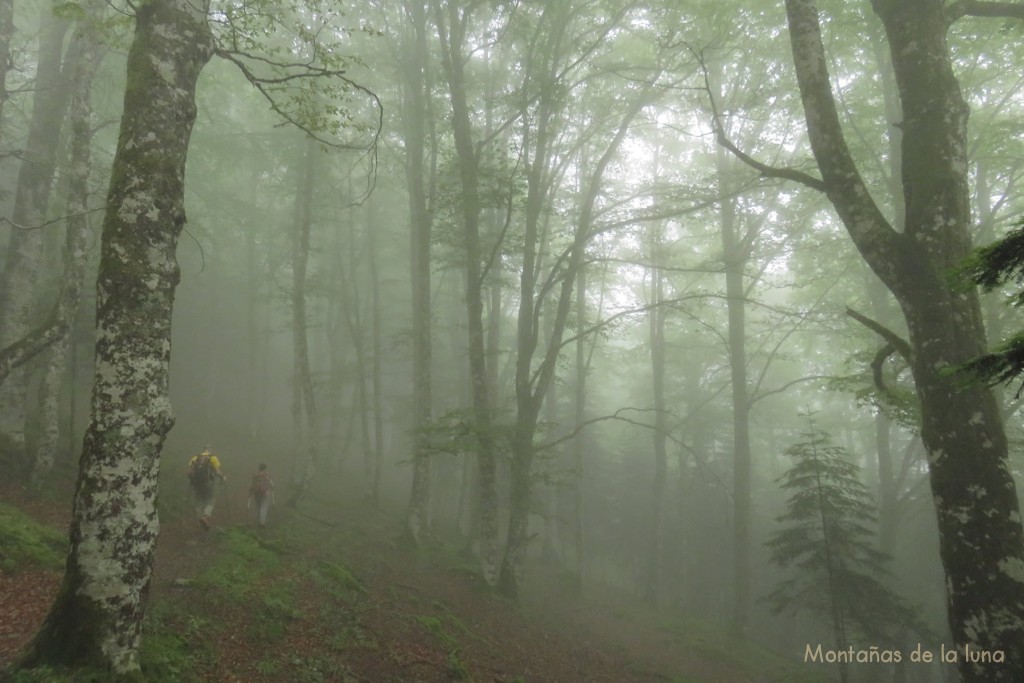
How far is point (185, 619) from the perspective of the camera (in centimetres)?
705

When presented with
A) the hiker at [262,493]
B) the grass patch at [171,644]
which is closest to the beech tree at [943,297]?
the grass patch at [171,644]

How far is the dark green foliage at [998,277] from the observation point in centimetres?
200

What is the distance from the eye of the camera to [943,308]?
4.71m

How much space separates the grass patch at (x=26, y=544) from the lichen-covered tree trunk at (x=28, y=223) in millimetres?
3426

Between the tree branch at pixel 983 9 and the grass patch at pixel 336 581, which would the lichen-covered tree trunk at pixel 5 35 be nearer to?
the grass patch at pixel 336 581

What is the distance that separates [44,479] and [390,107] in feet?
52.0

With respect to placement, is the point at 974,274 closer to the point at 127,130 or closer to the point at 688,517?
the point at 127,130

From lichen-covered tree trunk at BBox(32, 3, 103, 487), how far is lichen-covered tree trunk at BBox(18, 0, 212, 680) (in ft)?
21.9

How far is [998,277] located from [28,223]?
54.9ft

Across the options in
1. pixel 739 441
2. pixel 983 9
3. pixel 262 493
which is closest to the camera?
pixel 983 9

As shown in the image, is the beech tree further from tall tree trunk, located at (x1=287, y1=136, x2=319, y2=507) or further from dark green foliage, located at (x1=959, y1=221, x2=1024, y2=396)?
tall tree trunk, located at (x1=287, y1=136, x2=319, y2=507)

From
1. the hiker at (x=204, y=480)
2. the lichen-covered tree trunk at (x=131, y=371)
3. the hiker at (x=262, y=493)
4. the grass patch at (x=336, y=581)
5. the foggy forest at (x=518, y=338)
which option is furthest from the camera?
the hiker at (x=262, y=493)

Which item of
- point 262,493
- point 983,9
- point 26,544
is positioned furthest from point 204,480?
point 983,9

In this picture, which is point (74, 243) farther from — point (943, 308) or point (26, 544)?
point (943, 308)
